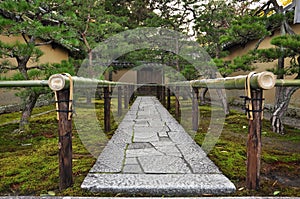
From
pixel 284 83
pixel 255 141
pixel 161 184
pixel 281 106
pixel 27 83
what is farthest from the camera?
pixel 281 106

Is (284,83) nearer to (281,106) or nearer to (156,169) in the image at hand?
(156,169)

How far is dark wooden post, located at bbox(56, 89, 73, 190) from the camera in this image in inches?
68.3

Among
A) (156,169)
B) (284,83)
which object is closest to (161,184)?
(156,169)

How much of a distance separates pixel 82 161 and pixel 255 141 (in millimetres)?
1560

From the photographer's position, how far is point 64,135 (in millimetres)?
1749

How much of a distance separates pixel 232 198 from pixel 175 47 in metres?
6.86

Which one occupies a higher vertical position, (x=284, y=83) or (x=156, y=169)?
(x=284, y=83)

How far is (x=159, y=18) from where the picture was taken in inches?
301

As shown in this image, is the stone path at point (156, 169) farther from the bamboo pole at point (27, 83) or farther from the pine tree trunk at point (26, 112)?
the pine tree trunk at point (26, 112)

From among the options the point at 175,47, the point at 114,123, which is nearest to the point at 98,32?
the point at 175,47

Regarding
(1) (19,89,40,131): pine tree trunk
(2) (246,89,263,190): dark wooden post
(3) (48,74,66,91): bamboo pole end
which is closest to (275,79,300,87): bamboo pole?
(2) (246,89,263,190): dark wooden post

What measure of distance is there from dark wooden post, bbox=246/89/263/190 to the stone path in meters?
0.16

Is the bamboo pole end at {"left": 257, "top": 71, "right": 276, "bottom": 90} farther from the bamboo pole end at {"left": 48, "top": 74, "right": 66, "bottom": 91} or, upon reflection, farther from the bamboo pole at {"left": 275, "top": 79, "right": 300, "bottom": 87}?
the bamboo pole end at {"left": 48, "top": 74, "right": 66, "bottom": 91}

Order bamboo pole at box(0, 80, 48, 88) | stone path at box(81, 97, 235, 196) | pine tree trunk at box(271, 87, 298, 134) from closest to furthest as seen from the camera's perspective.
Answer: stone path at box(81, 97, 235, 196) → bamboo pole at box(0, 80, 48, 88) → pine tree trunk at box(271, 87, 298, 134)
